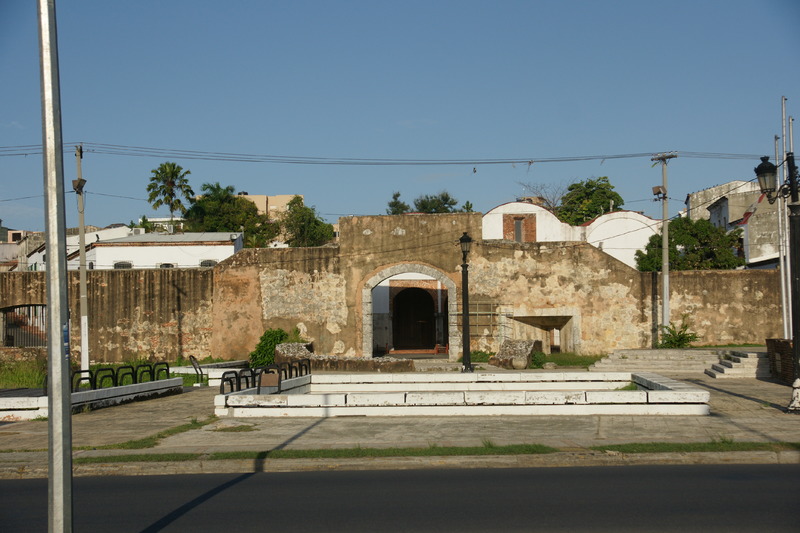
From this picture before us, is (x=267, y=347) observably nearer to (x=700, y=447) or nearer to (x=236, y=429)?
(x=236, y=429)

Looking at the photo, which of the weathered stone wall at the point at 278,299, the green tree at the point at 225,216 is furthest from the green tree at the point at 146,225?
the weathered stone wall at the point at 278,299

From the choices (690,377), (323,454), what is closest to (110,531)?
(323,454)

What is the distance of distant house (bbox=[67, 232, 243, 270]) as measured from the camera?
4194 centimetres

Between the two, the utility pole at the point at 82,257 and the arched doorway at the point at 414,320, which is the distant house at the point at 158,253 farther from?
the utility pole at the point at 82,257

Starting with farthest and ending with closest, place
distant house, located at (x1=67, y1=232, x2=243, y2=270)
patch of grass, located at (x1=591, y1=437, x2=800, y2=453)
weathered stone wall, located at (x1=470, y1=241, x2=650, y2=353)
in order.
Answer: distant house, located at (x1=67, y1=232, x2=243, y2=270), weathered stone wall, located at (x1=470, y1=241, x2=650, y2=353), patch of grass, located at (x1=591, y1=437, x2=800, y2=453)

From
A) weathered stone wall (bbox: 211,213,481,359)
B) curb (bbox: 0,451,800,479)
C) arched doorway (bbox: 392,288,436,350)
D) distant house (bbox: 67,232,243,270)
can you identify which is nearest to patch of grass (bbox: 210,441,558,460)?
curb (bbox: 0,451,800,479)

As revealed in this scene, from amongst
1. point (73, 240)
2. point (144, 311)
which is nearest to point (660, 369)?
point (144, 311)

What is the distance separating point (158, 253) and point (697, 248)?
100.0 ft

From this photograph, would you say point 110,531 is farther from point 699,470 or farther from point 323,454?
point 699,470

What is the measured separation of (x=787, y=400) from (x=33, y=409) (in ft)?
50.8

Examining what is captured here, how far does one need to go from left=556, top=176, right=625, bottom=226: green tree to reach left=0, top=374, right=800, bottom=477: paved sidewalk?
164ft

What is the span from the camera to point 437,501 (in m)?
8.08

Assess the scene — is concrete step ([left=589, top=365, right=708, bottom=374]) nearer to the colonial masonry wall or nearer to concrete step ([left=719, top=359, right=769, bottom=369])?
concrete step ([left=719, top=359, right=769, bottom=369])

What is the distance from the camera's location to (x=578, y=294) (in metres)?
30.6
